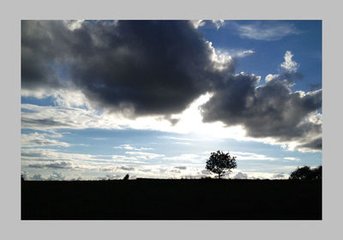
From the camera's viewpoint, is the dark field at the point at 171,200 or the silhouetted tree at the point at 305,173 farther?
the silhouetted tree at the point at 305,173

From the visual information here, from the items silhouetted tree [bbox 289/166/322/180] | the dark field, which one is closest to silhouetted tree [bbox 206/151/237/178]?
silhouetted tree [bbox 289/166/322/180]

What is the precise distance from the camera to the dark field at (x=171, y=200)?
1319 inches

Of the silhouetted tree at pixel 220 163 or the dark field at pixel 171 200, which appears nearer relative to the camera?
the dark field at pixel 171 200

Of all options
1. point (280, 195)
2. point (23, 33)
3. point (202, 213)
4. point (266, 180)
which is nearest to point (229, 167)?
point (266, 180)

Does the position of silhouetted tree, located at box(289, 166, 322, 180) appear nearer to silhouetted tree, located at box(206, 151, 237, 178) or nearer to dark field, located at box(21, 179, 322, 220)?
silhouetted tree, located at box(206, 151, 237, 178)

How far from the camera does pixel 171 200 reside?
124 ft

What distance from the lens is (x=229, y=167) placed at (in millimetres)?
89750

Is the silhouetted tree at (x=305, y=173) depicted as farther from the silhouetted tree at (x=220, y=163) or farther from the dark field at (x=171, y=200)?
the dark field at (x=171, y=200)

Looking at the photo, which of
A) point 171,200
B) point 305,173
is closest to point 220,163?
point 305,173

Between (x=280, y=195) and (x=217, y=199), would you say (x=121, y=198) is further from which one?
(x=280, y=195)

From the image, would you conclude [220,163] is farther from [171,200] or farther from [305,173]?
[171,200]

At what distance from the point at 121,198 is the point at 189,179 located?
12.0m

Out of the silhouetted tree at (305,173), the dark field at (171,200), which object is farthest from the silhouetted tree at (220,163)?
the dark field at (171,200)

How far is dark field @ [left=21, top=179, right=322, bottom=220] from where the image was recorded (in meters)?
33.5
